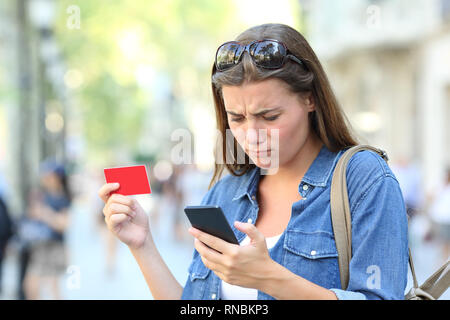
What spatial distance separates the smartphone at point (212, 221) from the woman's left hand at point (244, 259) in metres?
0.02

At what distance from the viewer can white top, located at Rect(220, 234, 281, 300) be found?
69.2 inches

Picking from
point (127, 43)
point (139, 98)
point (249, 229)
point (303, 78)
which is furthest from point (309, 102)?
point (139, 98)

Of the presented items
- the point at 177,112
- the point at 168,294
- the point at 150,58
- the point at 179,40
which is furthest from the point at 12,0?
the point at 177,112

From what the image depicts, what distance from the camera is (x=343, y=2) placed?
66.0ft

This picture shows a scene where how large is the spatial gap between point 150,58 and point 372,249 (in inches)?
846

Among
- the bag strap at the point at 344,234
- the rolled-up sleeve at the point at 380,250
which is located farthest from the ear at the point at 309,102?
the rolled-up sleeve at the point at 380,250

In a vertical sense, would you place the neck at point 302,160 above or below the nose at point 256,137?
below

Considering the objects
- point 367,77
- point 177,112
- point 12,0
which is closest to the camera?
point 12,0

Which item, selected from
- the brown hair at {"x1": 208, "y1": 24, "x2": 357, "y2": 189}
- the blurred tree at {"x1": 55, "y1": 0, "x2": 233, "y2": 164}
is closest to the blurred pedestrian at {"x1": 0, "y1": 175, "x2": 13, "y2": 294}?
the blurred tree at {"x1": 55, "y1": 0, "x2": 233, "y2": 164}

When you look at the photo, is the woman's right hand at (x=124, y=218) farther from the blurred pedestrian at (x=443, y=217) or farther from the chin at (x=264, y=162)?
the blurred pedestrian at (x=443, y=217)

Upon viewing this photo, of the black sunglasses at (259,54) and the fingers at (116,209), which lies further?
the fingers at (116,209)

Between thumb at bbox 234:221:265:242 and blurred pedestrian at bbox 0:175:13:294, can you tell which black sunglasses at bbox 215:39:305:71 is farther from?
blurred pedestrian at bbox 0:175:13:294

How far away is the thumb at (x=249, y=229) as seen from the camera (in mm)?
1407

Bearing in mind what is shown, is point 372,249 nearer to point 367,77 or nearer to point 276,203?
point 276,203
